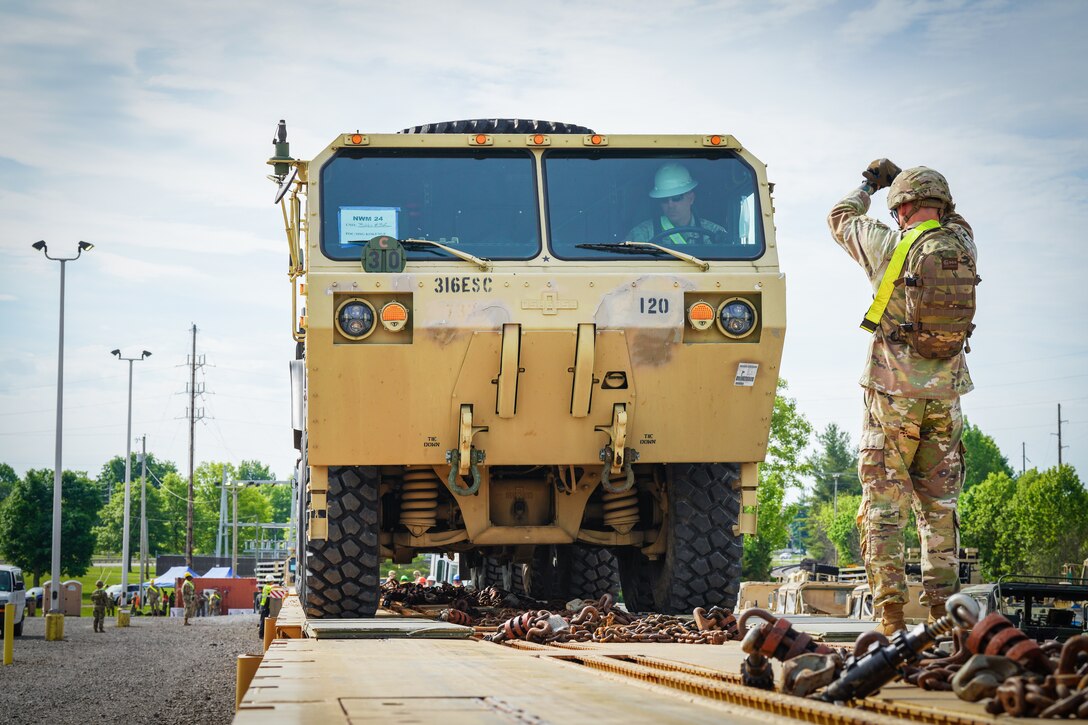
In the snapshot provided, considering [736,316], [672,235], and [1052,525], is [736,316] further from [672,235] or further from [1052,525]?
[1052,525]

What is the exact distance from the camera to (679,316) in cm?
809

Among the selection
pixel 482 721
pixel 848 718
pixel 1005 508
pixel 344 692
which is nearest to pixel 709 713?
pixel 848 718

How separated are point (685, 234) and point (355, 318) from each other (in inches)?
82.2

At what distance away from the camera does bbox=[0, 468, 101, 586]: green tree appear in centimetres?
6975

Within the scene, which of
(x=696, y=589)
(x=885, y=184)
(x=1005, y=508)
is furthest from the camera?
(x=1005, y=508)

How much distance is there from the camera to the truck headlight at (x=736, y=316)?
26.9ft

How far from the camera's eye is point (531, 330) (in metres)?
7.98

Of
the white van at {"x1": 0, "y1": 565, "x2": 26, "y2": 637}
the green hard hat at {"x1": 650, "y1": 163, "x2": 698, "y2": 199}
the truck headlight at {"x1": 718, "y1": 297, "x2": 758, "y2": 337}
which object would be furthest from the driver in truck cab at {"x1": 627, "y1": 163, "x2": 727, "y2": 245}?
the white van at {"x1": 0, "y1": 565, "x2": 26, "y2": 637}

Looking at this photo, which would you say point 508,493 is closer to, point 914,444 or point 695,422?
point 695,422

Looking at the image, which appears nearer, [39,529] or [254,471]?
[39,529]

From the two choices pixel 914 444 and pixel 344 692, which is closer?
pixel 344 692

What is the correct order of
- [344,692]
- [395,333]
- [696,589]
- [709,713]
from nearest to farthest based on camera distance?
[709,713], [344,692], [395,333], [696,589]

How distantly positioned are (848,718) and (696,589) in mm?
5937

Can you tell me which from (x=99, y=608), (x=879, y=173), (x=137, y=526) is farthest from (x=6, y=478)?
(x=879, y=173)
